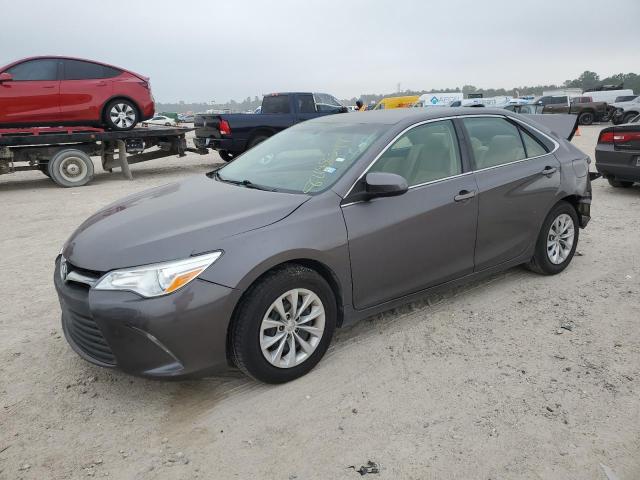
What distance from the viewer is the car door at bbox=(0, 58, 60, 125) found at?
382 inches

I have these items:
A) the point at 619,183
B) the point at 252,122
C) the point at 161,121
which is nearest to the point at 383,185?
the point at 619,183

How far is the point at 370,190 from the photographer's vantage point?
10.4ft

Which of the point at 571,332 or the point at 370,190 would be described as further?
the point at 571,332

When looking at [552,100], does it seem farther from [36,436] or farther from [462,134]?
[36,436]

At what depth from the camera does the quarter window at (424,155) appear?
11.4 ft

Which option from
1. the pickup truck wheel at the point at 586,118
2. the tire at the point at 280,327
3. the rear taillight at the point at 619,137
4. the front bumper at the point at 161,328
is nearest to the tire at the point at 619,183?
the rear taillight at the point at 619,137

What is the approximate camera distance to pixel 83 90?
1035 centimetres

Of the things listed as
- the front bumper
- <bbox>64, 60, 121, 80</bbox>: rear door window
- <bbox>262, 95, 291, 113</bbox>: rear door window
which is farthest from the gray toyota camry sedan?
<bbox>262, 95, 291, 113</bbox>: rear door window

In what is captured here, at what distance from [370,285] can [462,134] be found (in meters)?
1.50

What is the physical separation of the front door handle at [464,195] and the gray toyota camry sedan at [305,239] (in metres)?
0.02

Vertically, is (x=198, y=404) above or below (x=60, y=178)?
below

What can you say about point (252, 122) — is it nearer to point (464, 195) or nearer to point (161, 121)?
point (464, 195)

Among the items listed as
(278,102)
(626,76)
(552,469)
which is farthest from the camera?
(626,76)

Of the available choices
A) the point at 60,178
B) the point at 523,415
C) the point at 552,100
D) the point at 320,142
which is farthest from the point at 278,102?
the point at 552,100
